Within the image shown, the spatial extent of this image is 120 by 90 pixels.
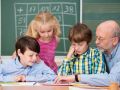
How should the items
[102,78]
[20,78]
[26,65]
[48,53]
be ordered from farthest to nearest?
[48,53]
[26,65]
[20,78]
[102,78]

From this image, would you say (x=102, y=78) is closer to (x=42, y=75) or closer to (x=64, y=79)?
(x=64, y=79)

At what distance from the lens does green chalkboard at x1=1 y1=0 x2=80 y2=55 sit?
490 cm

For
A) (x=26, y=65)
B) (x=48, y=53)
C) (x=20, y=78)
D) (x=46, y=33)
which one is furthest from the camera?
(x=48, y=53)

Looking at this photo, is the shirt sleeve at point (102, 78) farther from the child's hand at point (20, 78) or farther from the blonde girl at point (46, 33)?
the blonde girl at point (46, 33)

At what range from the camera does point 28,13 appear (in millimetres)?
4922

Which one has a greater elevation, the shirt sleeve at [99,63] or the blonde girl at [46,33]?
the blonde girl at [46,33]

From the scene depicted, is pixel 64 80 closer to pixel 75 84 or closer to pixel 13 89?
pixel 75 84

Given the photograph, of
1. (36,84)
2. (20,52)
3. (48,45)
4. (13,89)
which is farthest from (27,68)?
(48,45)

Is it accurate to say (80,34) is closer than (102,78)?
No

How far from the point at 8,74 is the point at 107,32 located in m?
0.82

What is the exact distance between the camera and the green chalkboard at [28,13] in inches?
193

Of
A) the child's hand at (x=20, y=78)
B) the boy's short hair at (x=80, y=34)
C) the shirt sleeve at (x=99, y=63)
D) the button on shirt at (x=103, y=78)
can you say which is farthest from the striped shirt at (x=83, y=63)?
the child's hand at (x=20, y=78)

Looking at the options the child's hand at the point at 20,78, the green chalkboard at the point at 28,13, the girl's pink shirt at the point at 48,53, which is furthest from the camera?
the green chalkboard at the point at 28,13

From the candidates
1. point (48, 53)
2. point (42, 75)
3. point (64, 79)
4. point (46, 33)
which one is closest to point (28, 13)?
point (48, 53)
